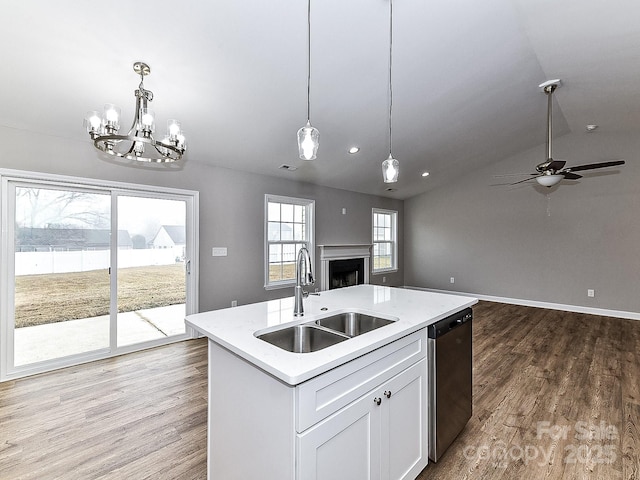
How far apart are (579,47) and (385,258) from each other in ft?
17.2

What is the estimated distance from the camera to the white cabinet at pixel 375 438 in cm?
112

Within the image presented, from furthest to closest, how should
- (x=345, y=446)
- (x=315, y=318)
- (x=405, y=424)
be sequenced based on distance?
(x=315, y=318) < (x=405, y=424) < (x=345, y=446)

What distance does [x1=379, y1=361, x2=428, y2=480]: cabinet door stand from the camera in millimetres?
1448

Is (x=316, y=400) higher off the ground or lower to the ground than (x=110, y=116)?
lower

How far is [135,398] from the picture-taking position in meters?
2.57

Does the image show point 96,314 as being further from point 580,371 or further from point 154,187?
point 580,371

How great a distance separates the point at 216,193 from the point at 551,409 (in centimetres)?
434

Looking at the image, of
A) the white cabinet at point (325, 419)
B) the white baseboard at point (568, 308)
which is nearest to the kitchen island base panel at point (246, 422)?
the white cabinet at point (325, 419)

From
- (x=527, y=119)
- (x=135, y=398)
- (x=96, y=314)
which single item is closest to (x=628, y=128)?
(x=527, y=119)

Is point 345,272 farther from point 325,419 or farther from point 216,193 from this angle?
point 325,419

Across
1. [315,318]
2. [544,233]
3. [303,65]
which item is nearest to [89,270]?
[315,318]

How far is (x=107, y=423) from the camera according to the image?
2.23 m

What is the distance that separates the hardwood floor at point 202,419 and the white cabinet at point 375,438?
0.36 m

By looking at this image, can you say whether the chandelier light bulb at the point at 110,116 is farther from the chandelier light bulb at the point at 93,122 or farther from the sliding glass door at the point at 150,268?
the sliding glass door at the point at 150,268
